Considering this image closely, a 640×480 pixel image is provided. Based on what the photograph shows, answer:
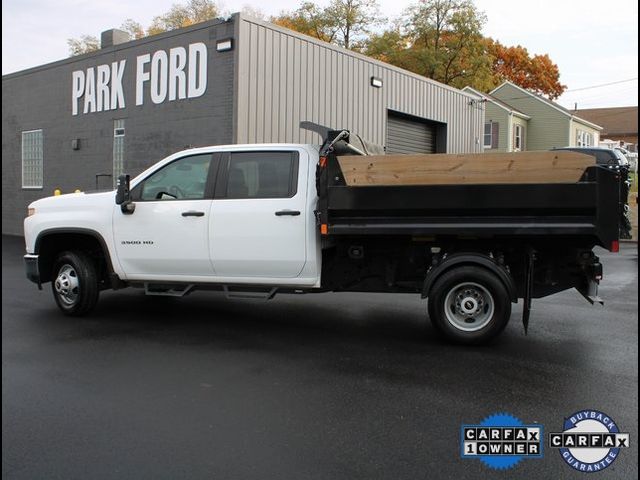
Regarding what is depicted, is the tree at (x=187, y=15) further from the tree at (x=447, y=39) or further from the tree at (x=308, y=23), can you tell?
the tree at (x=447, y=39)

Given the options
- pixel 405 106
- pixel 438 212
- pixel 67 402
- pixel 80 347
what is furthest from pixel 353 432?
pixel 405 106

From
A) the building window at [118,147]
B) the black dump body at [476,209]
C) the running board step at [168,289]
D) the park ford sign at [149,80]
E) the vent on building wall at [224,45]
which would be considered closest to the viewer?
the black dump body at [476,209]

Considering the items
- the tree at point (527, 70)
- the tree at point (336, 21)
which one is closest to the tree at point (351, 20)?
the tree at point (336, 21)

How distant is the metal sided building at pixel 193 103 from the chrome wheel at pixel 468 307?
6.08 meters

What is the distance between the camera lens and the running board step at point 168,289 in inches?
263

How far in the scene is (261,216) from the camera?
6.20 m

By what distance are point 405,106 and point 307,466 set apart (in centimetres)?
1499

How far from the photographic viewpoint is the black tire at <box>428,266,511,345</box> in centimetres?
568

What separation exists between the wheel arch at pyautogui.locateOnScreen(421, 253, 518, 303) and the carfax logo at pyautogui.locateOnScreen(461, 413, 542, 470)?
5.96 ft

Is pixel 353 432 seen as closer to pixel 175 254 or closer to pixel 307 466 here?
pixel 307 466

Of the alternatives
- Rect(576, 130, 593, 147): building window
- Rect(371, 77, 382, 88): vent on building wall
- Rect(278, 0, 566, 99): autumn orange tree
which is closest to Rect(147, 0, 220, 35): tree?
Rect(371, 77, 382, 88): vent on building wall

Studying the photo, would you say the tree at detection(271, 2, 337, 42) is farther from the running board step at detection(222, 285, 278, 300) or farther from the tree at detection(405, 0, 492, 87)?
the tree at detection(405, 0, 492, 87)

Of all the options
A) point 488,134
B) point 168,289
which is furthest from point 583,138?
point 168,289

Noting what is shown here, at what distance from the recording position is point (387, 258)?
20.8 feet
